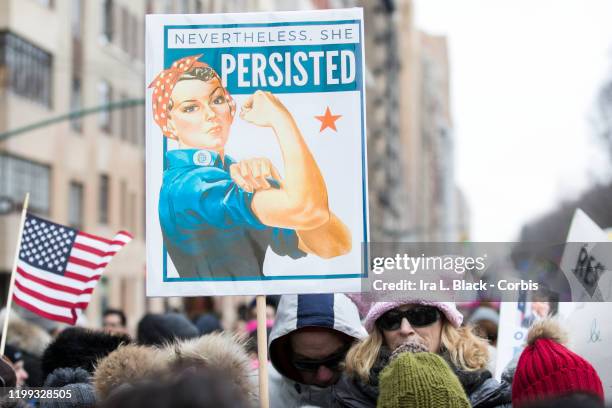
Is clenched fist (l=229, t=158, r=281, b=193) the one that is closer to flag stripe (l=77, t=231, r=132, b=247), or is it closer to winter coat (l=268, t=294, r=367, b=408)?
winter coat (l=268, t=294, r=367, b=408)

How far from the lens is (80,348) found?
17.2 ft

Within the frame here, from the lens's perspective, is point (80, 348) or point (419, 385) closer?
point (419, 385)

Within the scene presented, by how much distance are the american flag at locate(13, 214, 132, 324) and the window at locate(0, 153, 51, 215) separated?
21687 mm

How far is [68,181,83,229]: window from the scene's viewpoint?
32.1 m

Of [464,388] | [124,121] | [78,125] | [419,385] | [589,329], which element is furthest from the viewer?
[124,121]

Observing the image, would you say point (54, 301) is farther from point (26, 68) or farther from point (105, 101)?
point (105, 101)

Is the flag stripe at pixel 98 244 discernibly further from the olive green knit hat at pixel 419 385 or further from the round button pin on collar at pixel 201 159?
the olive green knit hat at pixel 419 385

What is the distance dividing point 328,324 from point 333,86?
105 centimetres

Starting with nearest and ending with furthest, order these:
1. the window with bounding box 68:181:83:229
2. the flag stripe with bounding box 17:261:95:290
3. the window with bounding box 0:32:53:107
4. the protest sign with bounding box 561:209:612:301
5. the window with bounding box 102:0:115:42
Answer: the protest sign with bounding box 561:209:612:301
the flag stripe with bounding box 17:261:95:290
the window with bounding box 0:32:53:107
the window with bounding box 68:181:83:229
the window with bounding box 102:0:115:42

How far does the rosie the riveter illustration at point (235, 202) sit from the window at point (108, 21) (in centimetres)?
3107

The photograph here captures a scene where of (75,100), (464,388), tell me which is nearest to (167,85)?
(464,388)

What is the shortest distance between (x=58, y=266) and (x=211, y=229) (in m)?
1.91

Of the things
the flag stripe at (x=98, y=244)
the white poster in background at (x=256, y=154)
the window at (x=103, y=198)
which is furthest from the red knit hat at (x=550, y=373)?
the window at (x=103, y=198)

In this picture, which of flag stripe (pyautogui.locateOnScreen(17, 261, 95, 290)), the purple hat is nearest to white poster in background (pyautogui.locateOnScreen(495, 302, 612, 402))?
the purple hat
